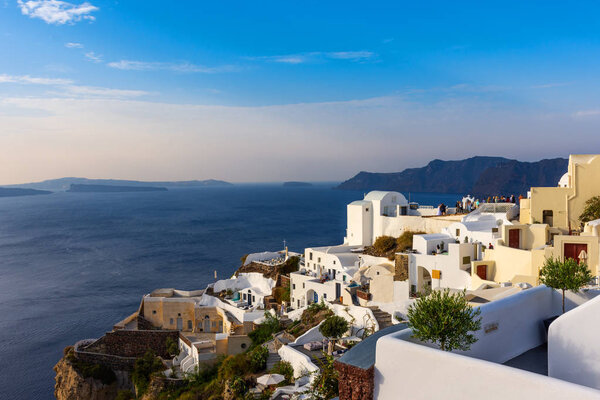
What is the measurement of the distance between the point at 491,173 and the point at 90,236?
475 ft

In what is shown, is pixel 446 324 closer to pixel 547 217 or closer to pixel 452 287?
pixel 452 287

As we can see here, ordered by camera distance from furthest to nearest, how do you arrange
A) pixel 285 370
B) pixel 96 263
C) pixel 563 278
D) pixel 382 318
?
pixel 96 263 < pixel 382 318 < pixel 285 370 < pixel 563 278

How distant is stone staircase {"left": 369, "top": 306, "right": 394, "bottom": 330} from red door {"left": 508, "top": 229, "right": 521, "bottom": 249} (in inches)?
283

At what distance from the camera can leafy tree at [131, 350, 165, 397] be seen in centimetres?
2762

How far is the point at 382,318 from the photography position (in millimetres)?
21969

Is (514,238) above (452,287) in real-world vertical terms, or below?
above

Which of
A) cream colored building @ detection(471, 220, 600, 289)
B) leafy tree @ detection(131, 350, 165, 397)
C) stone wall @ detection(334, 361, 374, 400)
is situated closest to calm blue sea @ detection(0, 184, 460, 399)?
leafy tree @ detection(131, 350, 165, 397)

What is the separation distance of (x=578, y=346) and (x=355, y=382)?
3057 mm

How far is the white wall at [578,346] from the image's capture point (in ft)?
19.2

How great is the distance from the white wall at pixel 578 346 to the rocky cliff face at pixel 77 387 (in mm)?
29574

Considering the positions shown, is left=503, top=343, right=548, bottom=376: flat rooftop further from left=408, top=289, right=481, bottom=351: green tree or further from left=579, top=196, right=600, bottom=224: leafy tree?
left=579, top=196, right=600, bottom=224: leafy tree

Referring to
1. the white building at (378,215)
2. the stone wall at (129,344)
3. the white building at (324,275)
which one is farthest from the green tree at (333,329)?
the white building at (378,215)

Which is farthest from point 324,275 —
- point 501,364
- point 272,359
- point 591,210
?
point 501,364

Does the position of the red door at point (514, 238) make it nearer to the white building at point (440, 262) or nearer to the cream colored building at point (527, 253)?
the cream colored building at point (527, 253)
